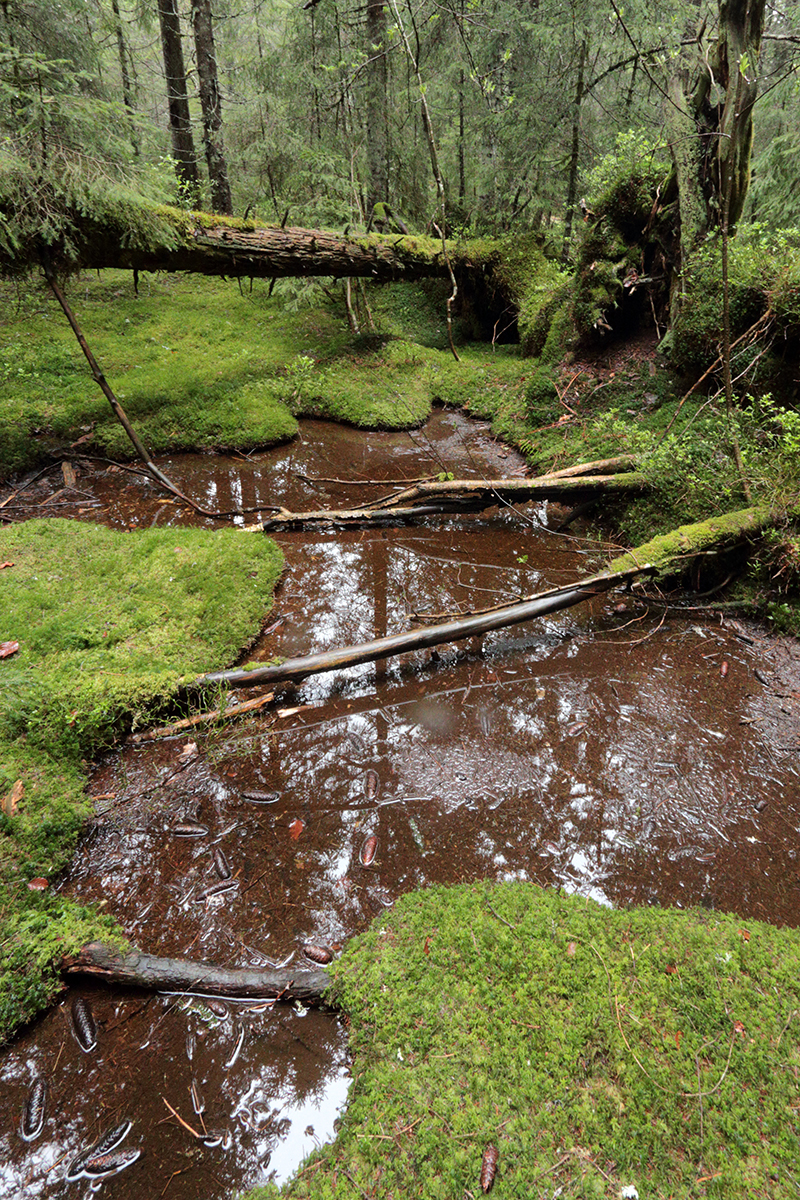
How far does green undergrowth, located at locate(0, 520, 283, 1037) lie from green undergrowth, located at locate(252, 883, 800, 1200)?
163 cm

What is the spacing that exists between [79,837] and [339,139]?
12984mm

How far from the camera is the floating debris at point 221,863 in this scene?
2.99 m

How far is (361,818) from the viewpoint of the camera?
332cm

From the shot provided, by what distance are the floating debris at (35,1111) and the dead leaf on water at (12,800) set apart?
127cm

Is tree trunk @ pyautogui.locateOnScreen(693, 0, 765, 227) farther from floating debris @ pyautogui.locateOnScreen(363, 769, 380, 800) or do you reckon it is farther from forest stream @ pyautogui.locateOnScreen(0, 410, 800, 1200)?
floating debris @ pyautogui.locateOnScreen(363, 769, 380, 800)

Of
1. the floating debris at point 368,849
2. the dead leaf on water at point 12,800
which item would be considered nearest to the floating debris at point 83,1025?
the dead leaf on water at point 12,800

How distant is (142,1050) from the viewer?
89.9 inches

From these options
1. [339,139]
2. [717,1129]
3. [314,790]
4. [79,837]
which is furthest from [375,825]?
[339,139]

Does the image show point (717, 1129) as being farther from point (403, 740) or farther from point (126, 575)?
point (126, 575)

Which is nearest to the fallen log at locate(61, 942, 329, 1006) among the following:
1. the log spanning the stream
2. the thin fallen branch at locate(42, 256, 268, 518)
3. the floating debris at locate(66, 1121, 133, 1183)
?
the floating debris at locate(66, 1121, 133, 1183)

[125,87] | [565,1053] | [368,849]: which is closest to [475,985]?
[565,1053]

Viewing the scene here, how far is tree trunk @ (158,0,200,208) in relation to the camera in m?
10.9

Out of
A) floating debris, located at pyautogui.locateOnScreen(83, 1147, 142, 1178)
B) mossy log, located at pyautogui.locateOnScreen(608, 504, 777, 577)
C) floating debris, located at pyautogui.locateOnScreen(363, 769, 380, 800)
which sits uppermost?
mossy log, located at pyautogui.locateOnScreen(608, 504, 777, 577)

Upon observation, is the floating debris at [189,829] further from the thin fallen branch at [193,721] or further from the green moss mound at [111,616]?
the green moss mound at [111,616]
